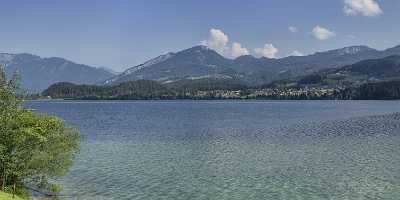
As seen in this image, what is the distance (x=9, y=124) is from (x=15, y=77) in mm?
3918

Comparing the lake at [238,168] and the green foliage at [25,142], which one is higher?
the green foliage at [25,142]

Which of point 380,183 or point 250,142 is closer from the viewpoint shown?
point 380,183

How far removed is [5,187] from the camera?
42250 mm

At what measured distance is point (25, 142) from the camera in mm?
40844

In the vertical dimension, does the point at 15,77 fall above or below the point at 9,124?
above

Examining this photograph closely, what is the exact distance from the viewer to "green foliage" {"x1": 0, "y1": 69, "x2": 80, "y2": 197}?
1566 inches

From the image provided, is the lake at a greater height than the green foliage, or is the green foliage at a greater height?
the green foliage

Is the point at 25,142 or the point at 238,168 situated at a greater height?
the point at 25,142

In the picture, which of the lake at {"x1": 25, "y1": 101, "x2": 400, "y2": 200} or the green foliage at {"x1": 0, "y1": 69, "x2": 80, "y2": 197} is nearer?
the green foliage at {"x1": 0, "y1": 69, "x2": 80, "y2": 197}

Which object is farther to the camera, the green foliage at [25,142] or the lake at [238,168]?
the lake at [238,168]

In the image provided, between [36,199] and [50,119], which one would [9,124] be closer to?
[50,119]

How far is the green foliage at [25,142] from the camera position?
39.8 m

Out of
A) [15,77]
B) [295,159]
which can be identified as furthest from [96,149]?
[15,77]

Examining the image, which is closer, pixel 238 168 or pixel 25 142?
pixel 25 142
